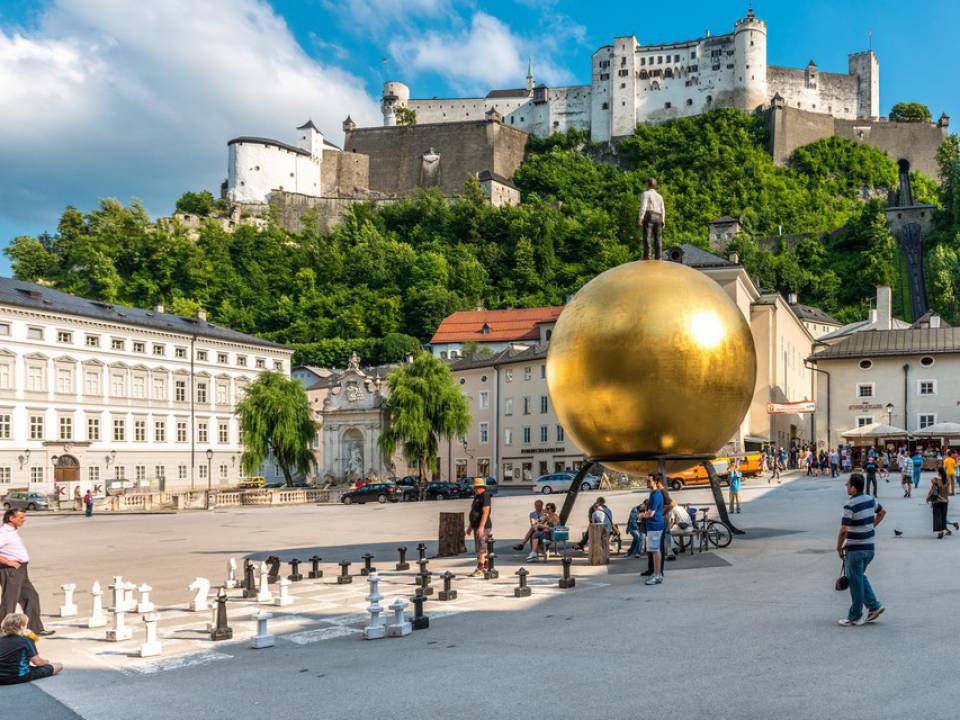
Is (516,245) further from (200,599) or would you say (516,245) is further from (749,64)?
(200,599)

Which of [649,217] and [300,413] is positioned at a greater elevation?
[649,217]

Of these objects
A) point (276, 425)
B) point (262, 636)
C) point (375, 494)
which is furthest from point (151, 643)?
point (276, 425)

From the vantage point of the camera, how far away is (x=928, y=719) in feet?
25.0

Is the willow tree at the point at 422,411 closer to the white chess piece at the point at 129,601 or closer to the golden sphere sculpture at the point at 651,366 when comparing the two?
the white chess piece at the point at 129,601

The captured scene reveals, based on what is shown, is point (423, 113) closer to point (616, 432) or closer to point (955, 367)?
point (955, 367)

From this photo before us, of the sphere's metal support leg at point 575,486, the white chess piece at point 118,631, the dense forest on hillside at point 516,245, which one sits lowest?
the white chess piece at point 118,631

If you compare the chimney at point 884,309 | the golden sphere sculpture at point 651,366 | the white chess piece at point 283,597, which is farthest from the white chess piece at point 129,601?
the chimney at point 884,309

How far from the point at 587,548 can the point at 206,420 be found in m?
58.7

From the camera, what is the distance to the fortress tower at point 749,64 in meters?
145

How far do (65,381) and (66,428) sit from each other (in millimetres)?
3244

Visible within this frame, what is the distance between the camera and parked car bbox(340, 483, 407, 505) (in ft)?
167

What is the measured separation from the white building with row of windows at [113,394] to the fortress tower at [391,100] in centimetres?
9498

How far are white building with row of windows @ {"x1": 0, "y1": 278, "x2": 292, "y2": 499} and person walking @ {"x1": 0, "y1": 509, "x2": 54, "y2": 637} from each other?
49.6 m

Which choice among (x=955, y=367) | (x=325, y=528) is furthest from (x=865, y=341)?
(x=325, y=528)
